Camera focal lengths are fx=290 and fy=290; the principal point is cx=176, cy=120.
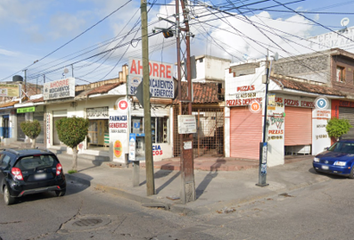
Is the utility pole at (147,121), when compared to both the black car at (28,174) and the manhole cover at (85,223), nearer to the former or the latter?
the manhole cover at (85,223)

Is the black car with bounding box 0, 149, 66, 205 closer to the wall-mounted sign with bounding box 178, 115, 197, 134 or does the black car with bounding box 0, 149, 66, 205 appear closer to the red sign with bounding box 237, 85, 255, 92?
the wall-mounted sign with bounding box 178, 115, 197, 134

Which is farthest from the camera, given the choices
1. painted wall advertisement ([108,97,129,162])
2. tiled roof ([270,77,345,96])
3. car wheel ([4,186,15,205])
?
painted wall advertisement ([108,97,129,162])

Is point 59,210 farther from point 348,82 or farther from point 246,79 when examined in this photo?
point 348,82

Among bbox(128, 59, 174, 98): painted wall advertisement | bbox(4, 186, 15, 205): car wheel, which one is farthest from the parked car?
bbox(4, 186, 15, 205): car wheel

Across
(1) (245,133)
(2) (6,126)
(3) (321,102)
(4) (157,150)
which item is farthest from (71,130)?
(2) (6,126)

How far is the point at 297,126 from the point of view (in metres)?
15.6

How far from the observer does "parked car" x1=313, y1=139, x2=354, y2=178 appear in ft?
36.2

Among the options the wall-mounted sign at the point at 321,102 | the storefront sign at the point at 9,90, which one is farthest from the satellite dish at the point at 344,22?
the storefront sign at the point at 9,90

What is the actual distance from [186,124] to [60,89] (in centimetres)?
1249

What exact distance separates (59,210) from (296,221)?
5868mm

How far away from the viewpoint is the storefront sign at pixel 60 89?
16.9m

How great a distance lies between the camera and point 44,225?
6371mm

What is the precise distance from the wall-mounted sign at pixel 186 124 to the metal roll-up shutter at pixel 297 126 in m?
8.61

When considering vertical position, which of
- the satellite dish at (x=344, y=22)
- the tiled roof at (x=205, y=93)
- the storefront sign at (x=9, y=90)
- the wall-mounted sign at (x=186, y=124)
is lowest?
the wall-mounted sign at (x=186, y=124)
